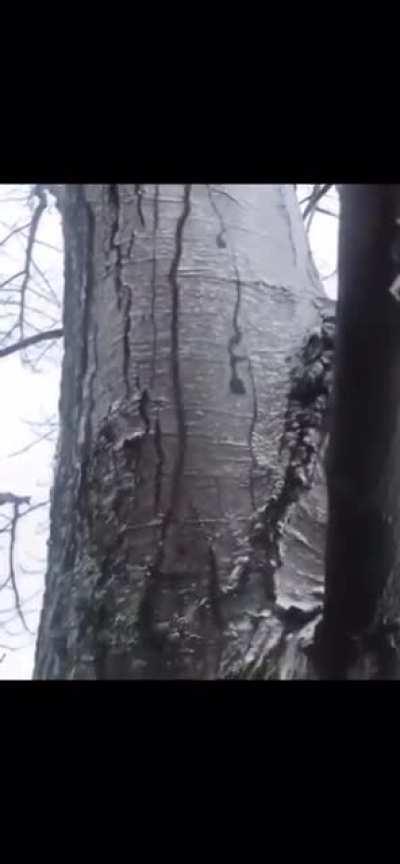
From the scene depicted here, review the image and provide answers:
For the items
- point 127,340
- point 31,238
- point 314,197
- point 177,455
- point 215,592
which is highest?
point 31,238

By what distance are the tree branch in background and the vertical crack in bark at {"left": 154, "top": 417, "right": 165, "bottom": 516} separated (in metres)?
0.84

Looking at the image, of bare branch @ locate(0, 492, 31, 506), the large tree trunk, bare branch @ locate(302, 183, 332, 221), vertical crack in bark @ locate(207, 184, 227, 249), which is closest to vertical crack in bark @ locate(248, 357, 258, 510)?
the large tree trunk

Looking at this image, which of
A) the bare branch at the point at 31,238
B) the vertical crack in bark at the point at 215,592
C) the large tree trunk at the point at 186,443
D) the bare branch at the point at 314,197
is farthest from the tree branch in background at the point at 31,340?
the vertical crack in bark at the point at 215,592

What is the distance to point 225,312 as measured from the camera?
93 cm

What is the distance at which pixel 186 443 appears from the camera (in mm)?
860

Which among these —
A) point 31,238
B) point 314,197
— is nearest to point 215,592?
point 314,197

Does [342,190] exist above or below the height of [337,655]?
above

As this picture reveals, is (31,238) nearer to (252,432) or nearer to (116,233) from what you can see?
(116,233)

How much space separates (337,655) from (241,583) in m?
0.11

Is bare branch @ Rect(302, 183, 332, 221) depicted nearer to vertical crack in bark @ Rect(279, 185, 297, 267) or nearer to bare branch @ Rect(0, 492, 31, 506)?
vertical crack in bark @ Rect(279, 185, 297, 267)

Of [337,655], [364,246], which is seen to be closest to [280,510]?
[337,655]

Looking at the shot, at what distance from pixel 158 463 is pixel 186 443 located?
0.03 metres

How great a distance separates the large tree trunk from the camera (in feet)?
2.63
